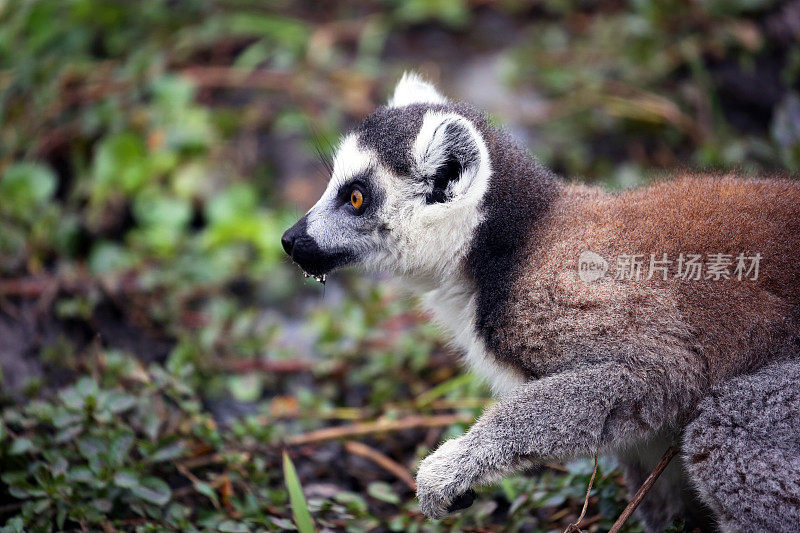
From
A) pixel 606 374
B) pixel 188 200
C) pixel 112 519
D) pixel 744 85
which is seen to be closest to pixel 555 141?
pixel 744 85

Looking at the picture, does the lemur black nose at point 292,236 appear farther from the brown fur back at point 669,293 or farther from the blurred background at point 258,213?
the brown fur back at point 669,293

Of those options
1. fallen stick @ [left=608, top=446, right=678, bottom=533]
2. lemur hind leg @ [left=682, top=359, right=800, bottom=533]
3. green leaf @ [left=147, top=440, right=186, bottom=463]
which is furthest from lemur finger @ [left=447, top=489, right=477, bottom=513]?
green leaf @ [left=147, top=440, right=186, bottom=463]

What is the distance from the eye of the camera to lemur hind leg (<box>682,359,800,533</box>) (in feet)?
9.50

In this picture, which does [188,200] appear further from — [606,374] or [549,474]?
[606,374]

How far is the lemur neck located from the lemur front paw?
0.58 meters

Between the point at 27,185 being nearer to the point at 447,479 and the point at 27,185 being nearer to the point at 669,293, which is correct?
the point at 447,479

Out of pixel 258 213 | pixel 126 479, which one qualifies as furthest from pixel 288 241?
pixel 258 213

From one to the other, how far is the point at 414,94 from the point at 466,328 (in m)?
1.50

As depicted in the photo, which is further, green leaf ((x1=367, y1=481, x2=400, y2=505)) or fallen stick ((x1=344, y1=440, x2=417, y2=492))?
fallen stick ((x1=344, y1=440, x2=417, y2=492))

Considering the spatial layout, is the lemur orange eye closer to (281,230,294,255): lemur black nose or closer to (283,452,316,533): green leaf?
(281,230,294,255): lemur black nose

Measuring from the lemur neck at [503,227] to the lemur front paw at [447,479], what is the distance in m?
0.58

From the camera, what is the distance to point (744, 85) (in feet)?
23.2

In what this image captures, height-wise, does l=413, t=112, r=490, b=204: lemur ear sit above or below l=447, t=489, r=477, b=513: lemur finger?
above

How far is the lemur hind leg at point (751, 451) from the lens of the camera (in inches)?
114
